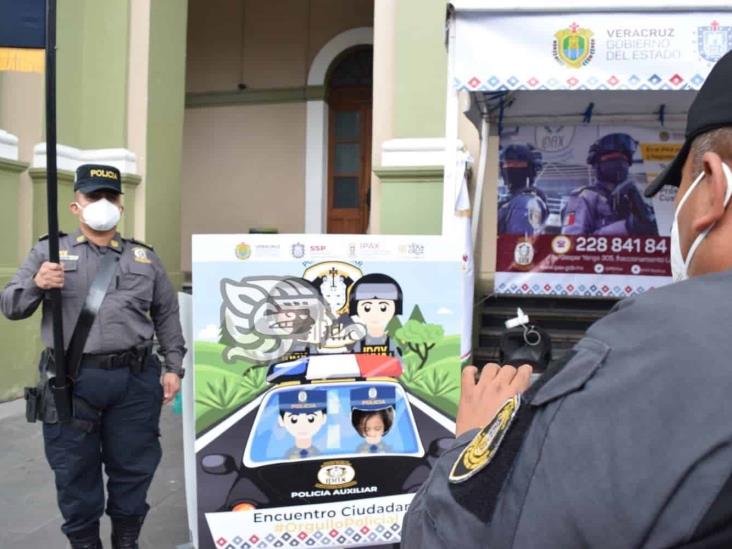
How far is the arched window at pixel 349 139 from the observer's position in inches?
358

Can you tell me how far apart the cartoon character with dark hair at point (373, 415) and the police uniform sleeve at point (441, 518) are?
1822 millimetres

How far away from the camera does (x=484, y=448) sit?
0.77 m

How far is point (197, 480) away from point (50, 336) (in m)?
0.96

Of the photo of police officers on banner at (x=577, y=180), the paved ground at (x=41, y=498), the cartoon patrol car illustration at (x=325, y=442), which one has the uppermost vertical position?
the photo of police officers on banner at (x=577, y=180)

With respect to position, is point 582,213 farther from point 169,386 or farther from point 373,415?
point 169,386

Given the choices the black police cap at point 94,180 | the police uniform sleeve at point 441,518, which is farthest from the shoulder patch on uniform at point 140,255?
the police uniform sleeve at point 441,518

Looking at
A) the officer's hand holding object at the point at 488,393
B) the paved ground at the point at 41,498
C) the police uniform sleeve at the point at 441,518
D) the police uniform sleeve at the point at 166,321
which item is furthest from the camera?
the paved ground at the point at 41,498

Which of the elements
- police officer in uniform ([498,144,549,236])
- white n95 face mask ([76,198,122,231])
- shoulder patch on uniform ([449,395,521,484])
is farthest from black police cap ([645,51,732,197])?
police officer in uniform ([498,144,549,236])

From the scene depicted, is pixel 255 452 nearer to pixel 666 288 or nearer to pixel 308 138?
pixel 666 288

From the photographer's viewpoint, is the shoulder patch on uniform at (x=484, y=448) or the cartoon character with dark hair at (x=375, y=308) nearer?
the shoulder patch on uniform at (x=484, y=448)

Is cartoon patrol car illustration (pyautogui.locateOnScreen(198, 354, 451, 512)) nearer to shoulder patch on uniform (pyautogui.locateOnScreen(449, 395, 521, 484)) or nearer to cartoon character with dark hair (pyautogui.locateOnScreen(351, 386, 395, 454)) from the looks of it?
cartoon character with dark hair (pyautogui.locateOnScreen(351, 386, 395, 454))

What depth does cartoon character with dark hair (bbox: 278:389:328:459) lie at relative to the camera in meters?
2.67

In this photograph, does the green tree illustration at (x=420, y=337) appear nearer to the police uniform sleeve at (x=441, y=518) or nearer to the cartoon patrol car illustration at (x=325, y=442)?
the cartoon patrol car illustration at (x=325, y=442)

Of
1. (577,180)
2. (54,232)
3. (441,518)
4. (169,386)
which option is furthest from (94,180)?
(577,180)
